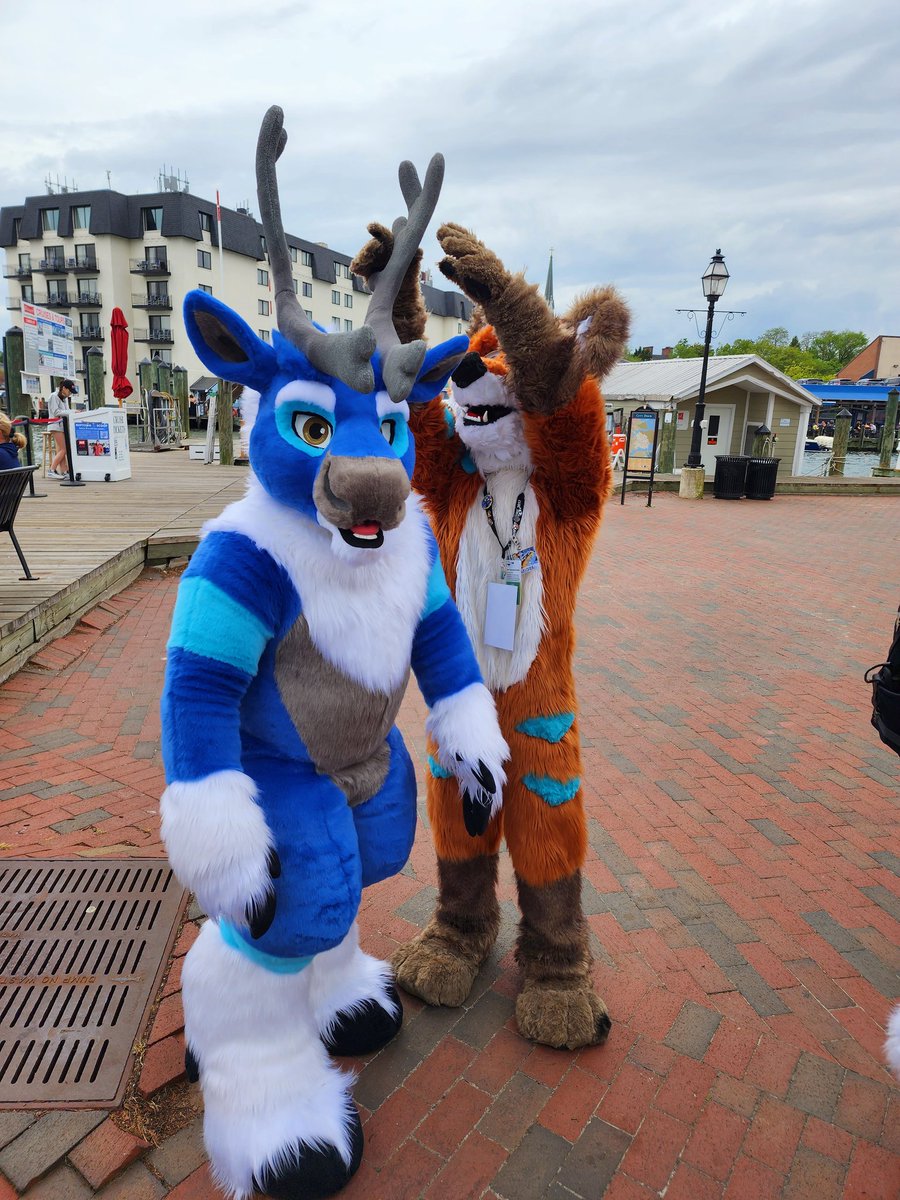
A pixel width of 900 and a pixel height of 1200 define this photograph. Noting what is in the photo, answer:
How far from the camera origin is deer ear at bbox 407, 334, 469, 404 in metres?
1.87

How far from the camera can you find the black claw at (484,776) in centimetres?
190

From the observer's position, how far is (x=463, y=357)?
2033 millimetres

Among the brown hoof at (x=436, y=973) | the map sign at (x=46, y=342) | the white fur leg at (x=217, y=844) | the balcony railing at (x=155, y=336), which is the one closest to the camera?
the white fur leg at (x=217, y=844)

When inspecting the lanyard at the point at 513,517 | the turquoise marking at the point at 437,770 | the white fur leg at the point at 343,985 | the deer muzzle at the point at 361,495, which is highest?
the deer muzzle at the point at 361,495

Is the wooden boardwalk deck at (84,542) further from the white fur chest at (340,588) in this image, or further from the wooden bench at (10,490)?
the white fur chest at (340,588)

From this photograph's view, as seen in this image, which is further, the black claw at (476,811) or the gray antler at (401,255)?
the black claw at (476,811)

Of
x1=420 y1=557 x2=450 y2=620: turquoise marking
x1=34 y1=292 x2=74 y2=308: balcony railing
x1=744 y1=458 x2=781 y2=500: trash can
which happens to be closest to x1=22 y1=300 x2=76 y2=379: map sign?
x1=420 y1=557 x2=450 y2=620: turquoise marking

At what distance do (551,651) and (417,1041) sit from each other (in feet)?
3.98

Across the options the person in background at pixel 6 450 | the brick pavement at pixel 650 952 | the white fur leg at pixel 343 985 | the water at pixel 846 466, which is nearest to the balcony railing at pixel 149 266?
the water at pixel 846 466

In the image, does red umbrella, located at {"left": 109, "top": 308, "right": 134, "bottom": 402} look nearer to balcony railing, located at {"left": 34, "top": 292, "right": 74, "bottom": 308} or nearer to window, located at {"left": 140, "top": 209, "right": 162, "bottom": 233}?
window, located at {"left": 140, "top": 209, "right": 162, "bottom": 233}

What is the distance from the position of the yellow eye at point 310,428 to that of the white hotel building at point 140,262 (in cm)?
5118

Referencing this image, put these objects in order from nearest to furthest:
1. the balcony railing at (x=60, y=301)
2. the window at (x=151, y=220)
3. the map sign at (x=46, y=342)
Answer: the map sign at (x=46, y=342)
the window at (x=151, y=220)
the balcony railing at (x=60, y=301)

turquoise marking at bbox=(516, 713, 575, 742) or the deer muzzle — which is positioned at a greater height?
the deer muzzle

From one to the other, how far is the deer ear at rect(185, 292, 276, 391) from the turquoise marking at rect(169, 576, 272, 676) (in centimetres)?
47
